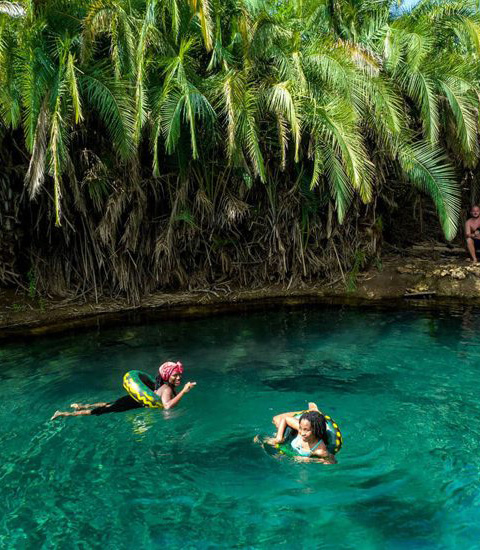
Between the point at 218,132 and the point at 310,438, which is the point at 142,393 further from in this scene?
the point at 218,132

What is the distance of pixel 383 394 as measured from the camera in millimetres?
7949

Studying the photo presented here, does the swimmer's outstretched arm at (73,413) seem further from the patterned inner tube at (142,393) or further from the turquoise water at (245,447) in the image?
the patterned inner tube at (142,393)

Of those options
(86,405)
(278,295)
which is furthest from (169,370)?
(278,295)

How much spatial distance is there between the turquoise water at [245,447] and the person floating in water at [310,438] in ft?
0.45

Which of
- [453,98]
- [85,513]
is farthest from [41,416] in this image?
[453,98]

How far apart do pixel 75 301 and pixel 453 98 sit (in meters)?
8.31

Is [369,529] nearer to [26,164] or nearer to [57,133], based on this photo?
[57,133]

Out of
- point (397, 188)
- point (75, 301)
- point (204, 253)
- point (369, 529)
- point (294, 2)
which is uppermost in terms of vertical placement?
point (294, 2)

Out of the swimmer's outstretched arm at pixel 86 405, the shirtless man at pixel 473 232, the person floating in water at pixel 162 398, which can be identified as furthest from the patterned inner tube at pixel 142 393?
the shirtless man at pixel 473 232

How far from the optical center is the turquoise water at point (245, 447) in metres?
5.32

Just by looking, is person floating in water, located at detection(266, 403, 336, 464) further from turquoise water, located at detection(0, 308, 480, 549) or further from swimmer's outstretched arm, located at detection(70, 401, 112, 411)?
swimmer's outstretched arm, located at detection(70, 401, 112, 411)

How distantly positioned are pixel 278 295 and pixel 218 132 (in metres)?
3.75

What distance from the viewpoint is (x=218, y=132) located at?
10.9 m

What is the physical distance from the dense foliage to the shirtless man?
4.52 ft
